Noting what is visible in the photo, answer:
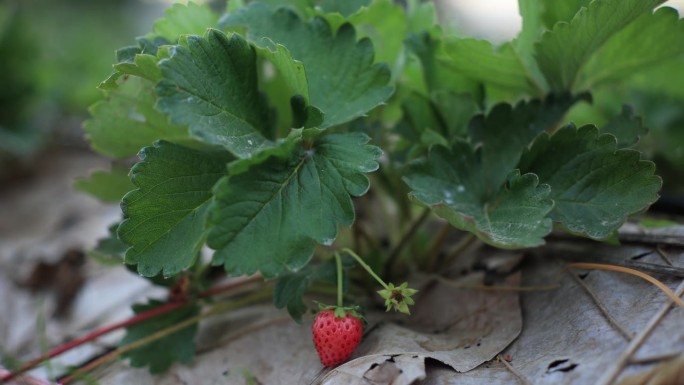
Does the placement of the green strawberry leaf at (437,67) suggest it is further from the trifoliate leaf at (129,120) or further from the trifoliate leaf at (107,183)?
the trifoliate leaf at (107,183)

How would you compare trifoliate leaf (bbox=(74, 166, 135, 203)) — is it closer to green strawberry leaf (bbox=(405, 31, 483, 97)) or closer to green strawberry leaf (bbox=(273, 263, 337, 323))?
green strawberry leaf (bbox=(273, 263, 337, 323))

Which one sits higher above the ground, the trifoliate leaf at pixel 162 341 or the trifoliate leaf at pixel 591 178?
the trifoliate leaf at pixel 591 178

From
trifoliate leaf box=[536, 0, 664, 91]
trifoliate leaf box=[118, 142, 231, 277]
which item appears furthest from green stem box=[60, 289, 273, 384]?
trifoliate leaf box=[536, 0, 664, 91]

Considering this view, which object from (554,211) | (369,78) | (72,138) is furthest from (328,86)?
(72,138)

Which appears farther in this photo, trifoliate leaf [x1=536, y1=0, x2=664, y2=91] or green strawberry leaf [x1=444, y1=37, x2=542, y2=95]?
green strawberry leaf [x1=444, y1=37, x2=542, y2=95]

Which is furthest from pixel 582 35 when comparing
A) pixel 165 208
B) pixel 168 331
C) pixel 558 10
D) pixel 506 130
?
pixel 168 331

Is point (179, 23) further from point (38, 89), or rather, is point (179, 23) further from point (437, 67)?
point (38, 89)

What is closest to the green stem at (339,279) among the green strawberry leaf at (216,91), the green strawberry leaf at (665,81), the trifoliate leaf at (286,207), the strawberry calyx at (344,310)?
the strawberry calyx at (344,310)

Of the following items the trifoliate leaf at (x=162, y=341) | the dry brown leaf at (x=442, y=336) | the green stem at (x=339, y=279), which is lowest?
the trifoliate leaf at (x=162, y=341)
